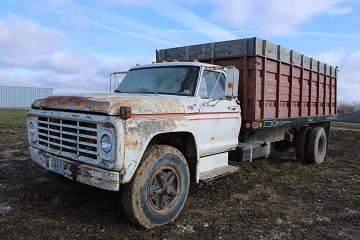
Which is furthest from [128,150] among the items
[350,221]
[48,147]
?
[350,221]

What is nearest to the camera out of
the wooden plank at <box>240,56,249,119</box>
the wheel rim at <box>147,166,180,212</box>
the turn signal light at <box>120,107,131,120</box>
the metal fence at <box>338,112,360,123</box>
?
the turn signal light at <box>120,107,131,120</box>

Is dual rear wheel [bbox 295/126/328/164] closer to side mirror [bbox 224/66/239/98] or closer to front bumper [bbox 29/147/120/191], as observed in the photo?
side mirror [bbox 224/66/239/98]

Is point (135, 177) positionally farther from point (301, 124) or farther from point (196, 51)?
point (301, 124)

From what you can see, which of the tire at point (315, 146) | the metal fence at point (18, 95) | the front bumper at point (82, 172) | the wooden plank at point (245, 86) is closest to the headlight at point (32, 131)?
the front bumper at point (82, 172)

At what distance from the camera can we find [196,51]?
801 centimetres

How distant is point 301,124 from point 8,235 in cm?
715

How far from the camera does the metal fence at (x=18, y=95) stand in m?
47.9

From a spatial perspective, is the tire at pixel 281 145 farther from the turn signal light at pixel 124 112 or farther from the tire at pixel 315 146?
the turn signal light at pixel 124 112

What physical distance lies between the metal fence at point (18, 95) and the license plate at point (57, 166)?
147ft

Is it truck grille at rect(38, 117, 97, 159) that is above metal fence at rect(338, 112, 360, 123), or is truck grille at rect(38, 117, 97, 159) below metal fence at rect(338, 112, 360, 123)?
above

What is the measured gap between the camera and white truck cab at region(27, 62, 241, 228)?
14.6ft

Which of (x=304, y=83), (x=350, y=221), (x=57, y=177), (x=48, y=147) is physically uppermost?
(x=304, y=83)

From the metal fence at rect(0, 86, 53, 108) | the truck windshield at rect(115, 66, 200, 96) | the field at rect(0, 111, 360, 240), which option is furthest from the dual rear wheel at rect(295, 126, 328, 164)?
the metal fence at rect(0, 86, 53, 108)

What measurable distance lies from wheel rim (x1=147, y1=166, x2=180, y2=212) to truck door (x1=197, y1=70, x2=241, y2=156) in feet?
2.55
